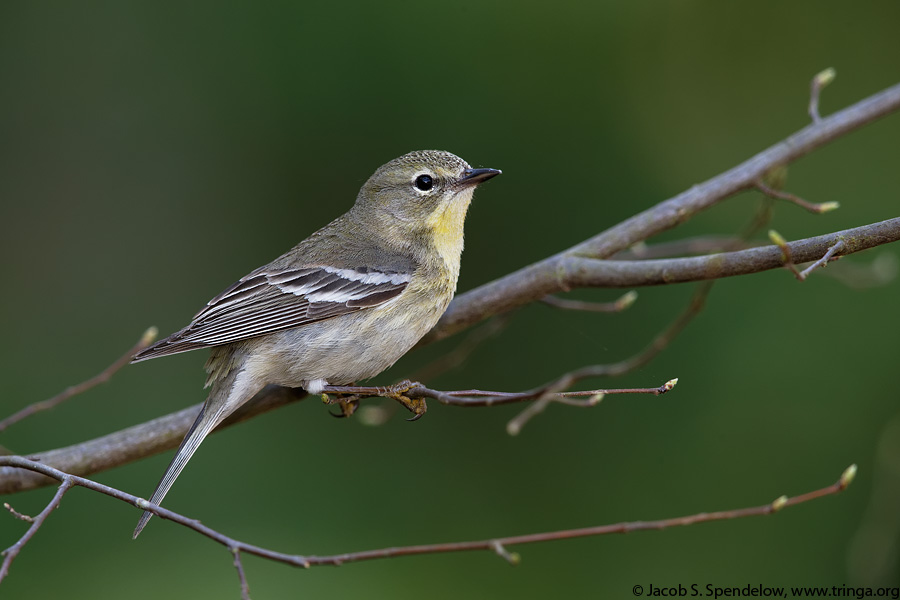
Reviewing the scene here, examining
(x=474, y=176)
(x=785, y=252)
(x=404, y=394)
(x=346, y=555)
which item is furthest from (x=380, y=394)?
(x=474, y=176)

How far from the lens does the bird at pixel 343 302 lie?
11.4ft

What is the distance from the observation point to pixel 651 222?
3.68 metres

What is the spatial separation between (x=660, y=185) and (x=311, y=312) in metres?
2.51

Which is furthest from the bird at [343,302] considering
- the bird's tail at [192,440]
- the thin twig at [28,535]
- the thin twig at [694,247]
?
the thin twig at [28,535]

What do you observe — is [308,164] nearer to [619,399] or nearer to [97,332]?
[97,332]

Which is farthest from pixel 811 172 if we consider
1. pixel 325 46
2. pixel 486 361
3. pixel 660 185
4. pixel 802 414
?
pixel 325 46

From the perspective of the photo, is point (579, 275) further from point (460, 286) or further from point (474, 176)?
point (460, 286)

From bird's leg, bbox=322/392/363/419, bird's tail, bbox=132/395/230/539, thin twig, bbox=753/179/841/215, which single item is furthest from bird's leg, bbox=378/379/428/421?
thin twig, bbox=753/179/841/215

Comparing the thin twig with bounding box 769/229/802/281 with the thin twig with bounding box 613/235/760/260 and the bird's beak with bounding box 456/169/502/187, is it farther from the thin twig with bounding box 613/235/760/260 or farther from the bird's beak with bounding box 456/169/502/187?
the bird's beak with bounding box 456/169/502/187

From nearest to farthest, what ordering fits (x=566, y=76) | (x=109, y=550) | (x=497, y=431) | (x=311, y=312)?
(x=311, y=312), (x=109, y=550), (x=497, y=431), (x=566, y=76)

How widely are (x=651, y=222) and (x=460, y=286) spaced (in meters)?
1.74

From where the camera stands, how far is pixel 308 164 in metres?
5.38

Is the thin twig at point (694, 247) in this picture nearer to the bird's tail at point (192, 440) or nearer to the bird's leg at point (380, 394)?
the bird's leg at point (380, 394)

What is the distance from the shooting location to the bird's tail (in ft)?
10.3
